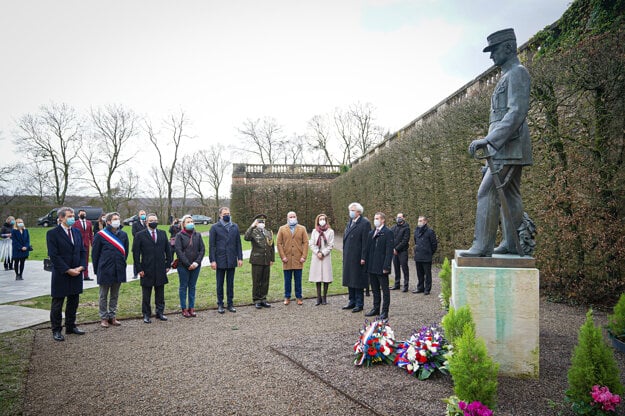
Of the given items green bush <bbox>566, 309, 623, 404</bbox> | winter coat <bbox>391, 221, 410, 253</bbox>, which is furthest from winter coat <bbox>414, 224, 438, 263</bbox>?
green bush <bbox>566, 309, 623, 404</bbox>

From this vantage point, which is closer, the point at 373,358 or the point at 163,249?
the point at 373,358

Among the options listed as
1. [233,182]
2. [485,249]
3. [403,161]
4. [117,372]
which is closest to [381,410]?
[485,249]

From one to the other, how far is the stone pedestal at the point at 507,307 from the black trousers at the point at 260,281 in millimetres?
4636

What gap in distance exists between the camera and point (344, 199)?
2691 cm

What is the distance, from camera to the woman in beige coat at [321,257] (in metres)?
8.16

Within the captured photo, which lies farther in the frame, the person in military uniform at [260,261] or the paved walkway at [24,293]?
the person in military uniform at [260,261]

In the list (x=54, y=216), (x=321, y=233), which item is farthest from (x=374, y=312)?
(x=54, y=216)

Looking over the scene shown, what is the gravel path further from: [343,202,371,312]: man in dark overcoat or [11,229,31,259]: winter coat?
[11,229,31,259]: winter coat

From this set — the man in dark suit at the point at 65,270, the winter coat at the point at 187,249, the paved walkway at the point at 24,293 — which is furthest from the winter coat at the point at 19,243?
the winter coat at the point at 187,249

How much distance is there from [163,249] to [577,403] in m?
6.38

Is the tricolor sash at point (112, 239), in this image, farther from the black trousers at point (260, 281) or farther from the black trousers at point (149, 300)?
the black trousers at point (260, 281)

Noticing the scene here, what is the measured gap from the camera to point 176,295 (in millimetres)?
9258

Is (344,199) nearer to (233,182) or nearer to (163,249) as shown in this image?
(233,182)

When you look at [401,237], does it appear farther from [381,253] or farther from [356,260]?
[381,253]
